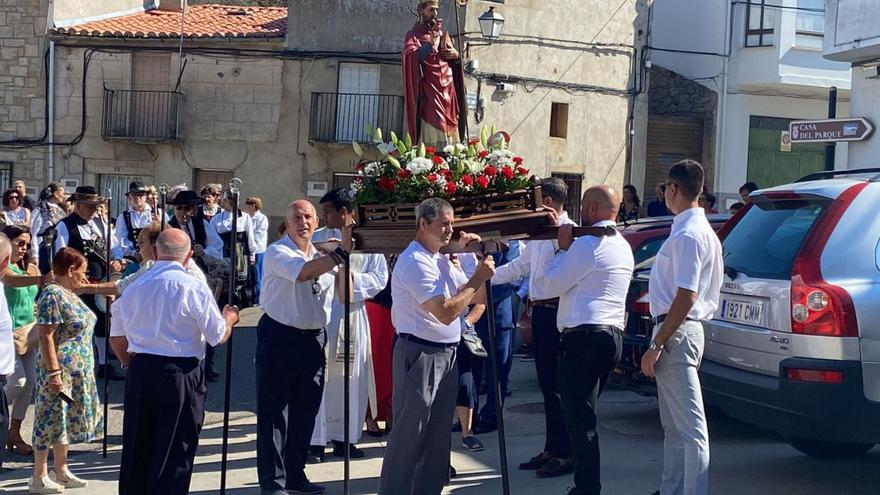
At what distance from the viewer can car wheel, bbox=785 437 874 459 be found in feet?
24.5

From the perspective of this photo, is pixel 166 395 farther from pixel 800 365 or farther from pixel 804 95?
pixel 804 95

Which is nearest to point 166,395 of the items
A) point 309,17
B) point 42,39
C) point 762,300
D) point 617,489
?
point 617,489

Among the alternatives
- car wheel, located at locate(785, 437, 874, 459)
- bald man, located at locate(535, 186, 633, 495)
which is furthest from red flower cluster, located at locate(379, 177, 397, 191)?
car wheel, located at locate(785, 437, 874, 459)

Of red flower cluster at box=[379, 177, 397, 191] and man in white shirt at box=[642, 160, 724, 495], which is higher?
red flower cluster at box=[379, 177, 397, 191]

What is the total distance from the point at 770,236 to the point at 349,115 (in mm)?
19617

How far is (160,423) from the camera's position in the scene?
6266 mm

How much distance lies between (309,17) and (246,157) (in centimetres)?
377

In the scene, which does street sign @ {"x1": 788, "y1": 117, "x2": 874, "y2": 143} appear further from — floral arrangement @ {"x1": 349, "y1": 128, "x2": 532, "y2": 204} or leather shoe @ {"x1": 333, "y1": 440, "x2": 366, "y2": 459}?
floral arrangement @ {"x1": 349, "y1": 128, "x2": 532, "y2": 204}

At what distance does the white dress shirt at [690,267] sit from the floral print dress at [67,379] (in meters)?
3.99

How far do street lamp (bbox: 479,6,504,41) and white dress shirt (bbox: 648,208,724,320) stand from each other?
1749cm

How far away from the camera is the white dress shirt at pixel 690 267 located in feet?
19.3

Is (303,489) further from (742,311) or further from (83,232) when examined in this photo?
(83,232)

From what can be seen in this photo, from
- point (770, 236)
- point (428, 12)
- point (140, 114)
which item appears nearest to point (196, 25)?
point (140, 114)

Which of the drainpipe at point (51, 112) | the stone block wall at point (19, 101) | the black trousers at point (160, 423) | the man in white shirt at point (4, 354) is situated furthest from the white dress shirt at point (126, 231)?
the stone block wall at point (19, 101)
